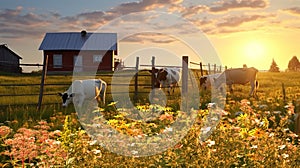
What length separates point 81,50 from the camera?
40.4 m

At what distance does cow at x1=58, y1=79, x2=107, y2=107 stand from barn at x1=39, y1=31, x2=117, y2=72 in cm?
2302

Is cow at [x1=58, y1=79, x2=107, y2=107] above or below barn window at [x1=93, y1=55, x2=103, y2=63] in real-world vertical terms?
below

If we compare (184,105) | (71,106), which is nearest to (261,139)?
(184,105)

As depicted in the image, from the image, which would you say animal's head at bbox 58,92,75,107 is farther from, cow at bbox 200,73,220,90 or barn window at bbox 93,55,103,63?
barn window at bbox 93,55,103,63

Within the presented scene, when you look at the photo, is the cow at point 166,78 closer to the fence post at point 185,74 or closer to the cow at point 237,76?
the cow at point 237,76

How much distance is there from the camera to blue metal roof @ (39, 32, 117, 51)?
40266 mm

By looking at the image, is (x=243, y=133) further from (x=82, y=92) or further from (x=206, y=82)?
(x=206, y=82)

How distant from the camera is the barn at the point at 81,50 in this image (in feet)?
131

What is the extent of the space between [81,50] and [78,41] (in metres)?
1.55

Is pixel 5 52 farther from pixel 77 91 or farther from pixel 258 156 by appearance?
pixel 258 156

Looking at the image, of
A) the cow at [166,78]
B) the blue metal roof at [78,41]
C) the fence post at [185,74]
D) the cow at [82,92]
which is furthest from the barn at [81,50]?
the fence post at [185,74]

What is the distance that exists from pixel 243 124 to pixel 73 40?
1459 inches

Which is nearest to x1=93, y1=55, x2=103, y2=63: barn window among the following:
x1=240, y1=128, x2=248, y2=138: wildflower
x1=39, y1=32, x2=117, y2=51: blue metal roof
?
x1=39, y1=32, x2=117, y2=51: blue metal roof

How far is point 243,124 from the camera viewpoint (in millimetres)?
5918
